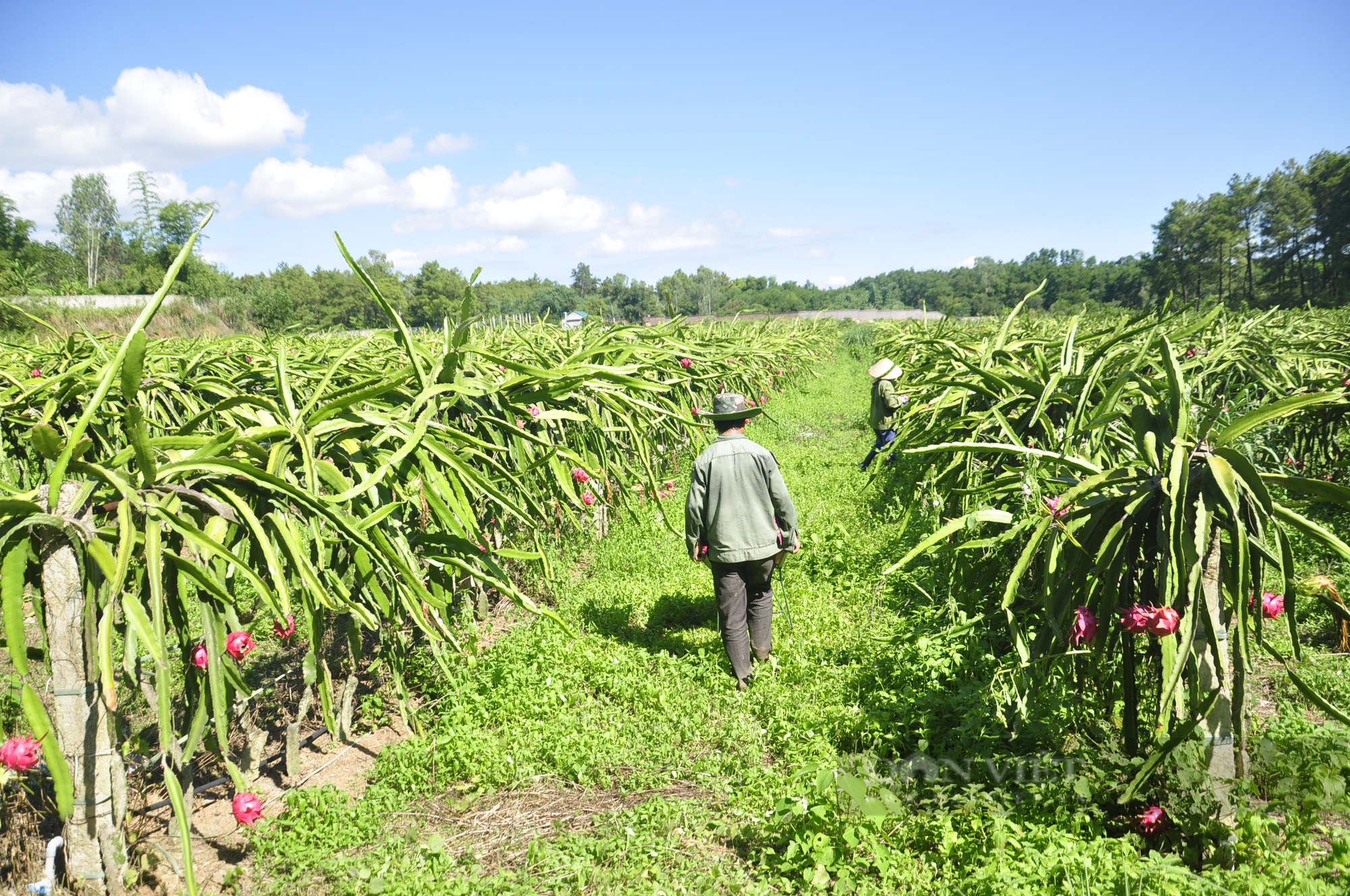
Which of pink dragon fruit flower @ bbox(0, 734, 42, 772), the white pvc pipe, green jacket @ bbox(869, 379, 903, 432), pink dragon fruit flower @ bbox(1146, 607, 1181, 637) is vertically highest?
green jacket @ bbox(869, 379, 903, 432)

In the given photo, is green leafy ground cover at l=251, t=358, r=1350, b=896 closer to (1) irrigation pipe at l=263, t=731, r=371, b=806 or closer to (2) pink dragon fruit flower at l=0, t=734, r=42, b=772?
(1) irrigation pipe at l=263, t=731, r=371, b=806

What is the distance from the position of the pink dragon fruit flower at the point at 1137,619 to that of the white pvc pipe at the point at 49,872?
303cm

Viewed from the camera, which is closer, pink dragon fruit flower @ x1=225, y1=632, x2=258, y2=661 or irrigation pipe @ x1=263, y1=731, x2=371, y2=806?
pink dragon fruit flower @ x1=225, y1=632, x2=258, y2=661

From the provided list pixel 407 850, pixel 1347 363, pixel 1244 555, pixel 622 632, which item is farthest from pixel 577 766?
pixel 1347 363

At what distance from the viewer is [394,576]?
7.24 feet

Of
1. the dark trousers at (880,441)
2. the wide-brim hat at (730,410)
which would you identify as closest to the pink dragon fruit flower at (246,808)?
the wide-brim hat at (730,410)

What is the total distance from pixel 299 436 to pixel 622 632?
9.66 feet

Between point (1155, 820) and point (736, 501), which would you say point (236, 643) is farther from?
point (1155, 820)

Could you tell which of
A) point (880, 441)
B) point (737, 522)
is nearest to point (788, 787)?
point (737, 522)

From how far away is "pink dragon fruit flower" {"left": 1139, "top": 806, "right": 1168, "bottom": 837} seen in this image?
7.77ft

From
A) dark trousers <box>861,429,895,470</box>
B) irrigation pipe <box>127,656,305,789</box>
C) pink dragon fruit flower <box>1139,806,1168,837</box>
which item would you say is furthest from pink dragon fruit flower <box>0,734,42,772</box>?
dark trousers <box>861,429,895,470</box>

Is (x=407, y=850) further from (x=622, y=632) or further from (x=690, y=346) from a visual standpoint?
(x=690, y=346)

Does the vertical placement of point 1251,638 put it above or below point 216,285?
below

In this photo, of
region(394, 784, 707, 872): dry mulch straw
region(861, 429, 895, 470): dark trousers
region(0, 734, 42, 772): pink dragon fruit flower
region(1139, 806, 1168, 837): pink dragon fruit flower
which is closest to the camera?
region(0, 734, 42, 772): pink dragon fruit flower
